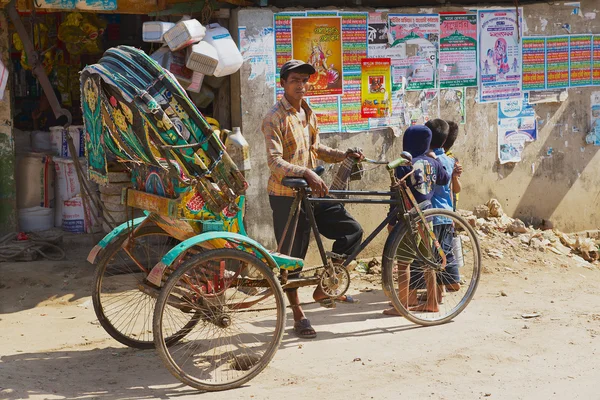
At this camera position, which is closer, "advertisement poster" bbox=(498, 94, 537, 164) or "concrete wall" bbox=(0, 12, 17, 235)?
"concrete wall" bbox=(0, 12, 17, 235)

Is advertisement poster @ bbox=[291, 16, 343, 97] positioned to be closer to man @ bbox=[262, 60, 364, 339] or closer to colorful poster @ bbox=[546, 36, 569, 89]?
man @ bbox=[262, 60, 364, 339]

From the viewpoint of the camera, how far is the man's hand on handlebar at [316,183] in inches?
221

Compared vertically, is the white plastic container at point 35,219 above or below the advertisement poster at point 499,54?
below

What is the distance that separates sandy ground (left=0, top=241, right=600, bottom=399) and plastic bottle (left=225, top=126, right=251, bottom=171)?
1356mm

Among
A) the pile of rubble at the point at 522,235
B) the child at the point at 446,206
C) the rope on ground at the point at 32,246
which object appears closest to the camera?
the child at the point at 446,206

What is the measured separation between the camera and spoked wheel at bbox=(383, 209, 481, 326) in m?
6.16

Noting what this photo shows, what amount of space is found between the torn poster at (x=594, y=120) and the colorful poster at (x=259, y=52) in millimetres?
3974

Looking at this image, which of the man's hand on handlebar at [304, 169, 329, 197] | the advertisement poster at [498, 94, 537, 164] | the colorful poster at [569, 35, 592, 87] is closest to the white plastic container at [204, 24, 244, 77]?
the man's hand on handlebar at [304, 169, 329, 197]

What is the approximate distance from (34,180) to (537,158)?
5.21 meters

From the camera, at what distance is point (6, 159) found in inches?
301

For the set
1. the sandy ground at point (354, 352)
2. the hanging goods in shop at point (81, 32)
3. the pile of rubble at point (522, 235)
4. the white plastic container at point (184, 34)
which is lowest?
the sandy ground at point (354, 352)

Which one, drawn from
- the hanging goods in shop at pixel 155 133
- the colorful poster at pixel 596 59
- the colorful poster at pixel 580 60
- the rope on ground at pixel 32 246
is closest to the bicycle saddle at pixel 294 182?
the hanging goods in shop at pixel 155 133

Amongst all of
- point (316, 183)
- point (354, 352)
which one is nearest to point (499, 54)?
point (316, 183)

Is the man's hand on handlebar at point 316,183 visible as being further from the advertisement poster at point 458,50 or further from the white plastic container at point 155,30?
the advertisement poster at point 458,50
